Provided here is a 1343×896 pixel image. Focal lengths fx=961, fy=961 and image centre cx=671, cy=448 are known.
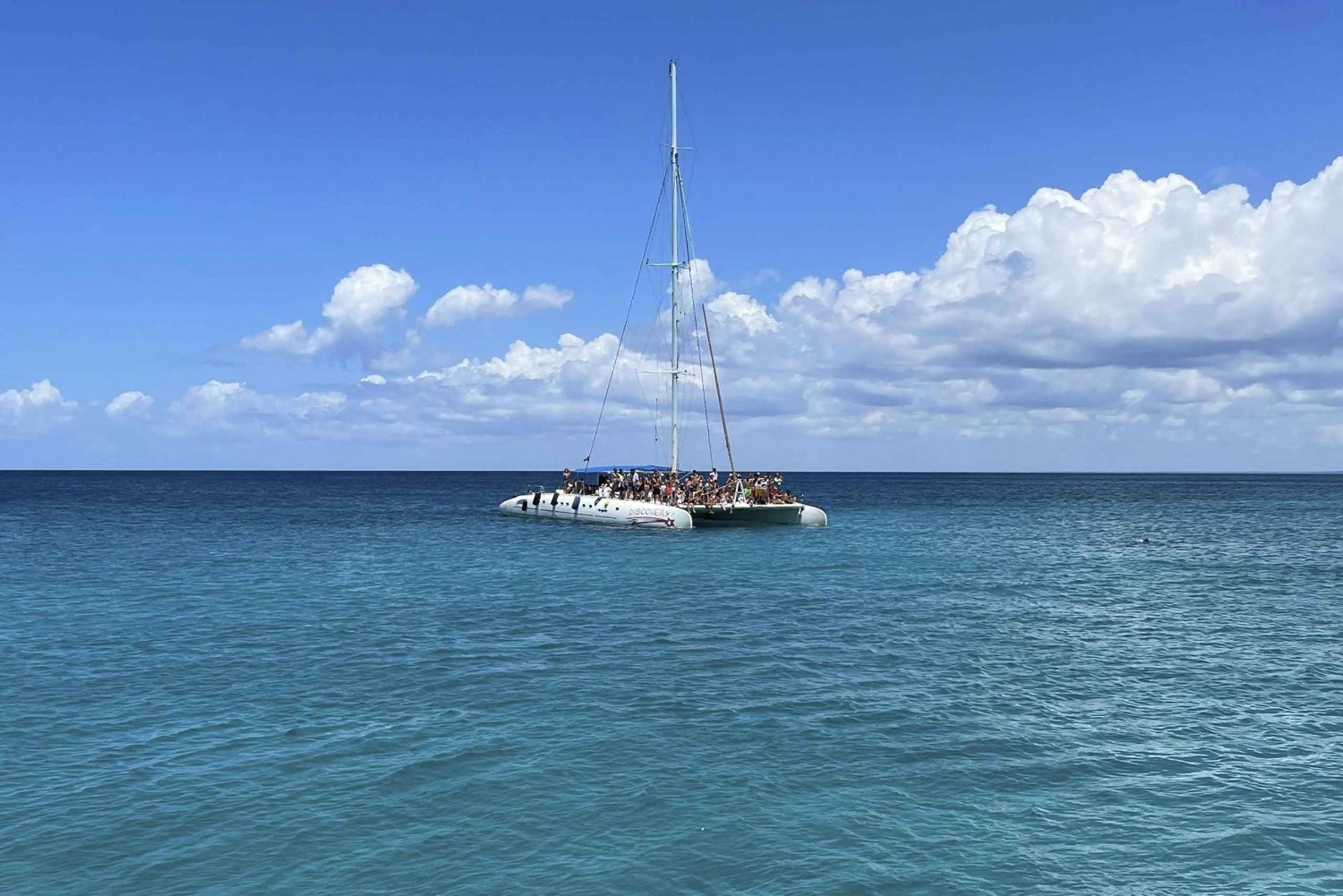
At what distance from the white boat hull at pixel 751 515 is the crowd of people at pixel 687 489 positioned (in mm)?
769

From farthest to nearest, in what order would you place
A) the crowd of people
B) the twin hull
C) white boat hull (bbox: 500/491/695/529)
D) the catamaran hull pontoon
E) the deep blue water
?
the crowd of people < the catamaran hull pontoon < the twin hull < white boat hull (bbox: 500/491/695/529) < the deep blue water

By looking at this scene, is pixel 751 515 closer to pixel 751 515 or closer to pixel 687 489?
pixel 751 515

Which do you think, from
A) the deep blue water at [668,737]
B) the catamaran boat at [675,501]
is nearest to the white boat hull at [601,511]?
the catamaran boat at [675,501]

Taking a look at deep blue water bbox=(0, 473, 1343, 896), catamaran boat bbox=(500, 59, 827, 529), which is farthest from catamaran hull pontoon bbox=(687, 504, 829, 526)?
deep blue water bbox=(0, 473, 1343, 896)

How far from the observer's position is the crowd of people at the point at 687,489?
206 feet

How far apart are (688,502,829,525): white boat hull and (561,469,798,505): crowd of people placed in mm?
769

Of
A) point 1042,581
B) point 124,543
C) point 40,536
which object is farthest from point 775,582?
point 40,536

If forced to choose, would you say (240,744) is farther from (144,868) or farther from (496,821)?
(496,821)

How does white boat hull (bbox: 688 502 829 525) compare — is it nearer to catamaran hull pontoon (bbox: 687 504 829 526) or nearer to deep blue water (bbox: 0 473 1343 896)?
catamaran hull pontoon (bbox: 687 504 829 526)

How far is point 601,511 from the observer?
64188mm

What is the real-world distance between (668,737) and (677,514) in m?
43.0

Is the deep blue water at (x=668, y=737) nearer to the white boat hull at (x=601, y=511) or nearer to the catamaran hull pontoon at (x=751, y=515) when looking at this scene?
the white boat hull at (x=601, y=511)

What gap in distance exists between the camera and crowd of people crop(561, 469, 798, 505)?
62.9 metres

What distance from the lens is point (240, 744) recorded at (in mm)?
15922
